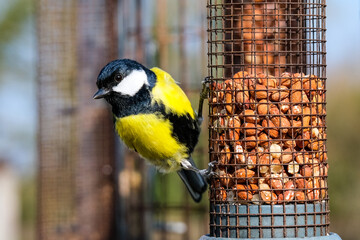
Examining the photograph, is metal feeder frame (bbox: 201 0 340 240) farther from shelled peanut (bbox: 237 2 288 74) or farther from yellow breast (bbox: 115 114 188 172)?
yellow breast (bbox: 115 114 188 172)

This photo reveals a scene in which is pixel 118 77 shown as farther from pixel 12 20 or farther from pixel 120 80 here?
pixel 12 20

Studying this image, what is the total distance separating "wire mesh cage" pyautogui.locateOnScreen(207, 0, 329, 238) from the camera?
3.96 m

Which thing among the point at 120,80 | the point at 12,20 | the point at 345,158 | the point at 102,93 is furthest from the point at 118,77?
the point at 12,20

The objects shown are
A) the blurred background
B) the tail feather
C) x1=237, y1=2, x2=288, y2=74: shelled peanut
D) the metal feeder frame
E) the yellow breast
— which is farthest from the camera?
the blurred background

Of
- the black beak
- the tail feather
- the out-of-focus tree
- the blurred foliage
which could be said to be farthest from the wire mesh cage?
the out-of-focus tree

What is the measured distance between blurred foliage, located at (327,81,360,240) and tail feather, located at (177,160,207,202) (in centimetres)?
349

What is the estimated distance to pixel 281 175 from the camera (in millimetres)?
3992

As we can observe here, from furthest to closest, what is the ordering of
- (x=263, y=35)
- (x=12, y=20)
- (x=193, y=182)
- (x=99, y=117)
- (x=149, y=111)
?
(x=12, y=20), (x=99, y=117), (x=193, y=182), (x=149, y=111), (x=263, y=35)

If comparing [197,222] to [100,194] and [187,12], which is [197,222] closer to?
[100,194]

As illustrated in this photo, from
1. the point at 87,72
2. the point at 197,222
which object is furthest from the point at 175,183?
the point at 87,72

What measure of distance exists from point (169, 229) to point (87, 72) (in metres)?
1.69

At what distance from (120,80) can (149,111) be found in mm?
277

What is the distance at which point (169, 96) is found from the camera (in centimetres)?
471

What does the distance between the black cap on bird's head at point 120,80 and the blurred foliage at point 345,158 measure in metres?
4.35
